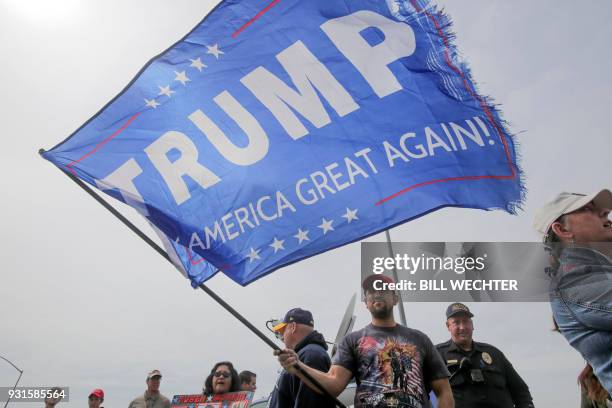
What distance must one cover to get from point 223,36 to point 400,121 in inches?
65.5

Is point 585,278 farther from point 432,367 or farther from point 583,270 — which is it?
point 432,367

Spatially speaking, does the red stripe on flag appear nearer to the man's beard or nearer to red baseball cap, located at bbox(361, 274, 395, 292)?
red baseball cap, located at bbox(361, 274, 395, 292)

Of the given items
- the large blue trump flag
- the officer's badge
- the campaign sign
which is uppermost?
the large blue trump flag

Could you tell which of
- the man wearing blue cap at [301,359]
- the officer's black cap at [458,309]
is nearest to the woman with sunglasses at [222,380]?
the man wearing blue cap at [301,359]

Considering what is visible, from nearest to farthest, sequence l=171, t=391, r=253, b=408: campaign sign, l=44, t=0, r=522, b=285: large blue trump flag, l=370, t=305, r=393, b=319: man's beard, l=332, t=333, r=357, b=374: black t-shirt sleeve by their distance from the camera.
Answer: l=332, t=333, r=357, b=374: black t-shirt sleeve
l=370, t=305, r=393, b=319: man's beard
l=44, t=0, r=522, b=285: large blue trump flag
l=171, t=391, r=253, b=408: campaign sign

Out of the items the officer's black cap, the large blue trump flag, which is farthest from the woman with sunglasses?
the officer's black cap

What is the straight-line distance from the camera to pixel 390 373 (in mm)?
2875

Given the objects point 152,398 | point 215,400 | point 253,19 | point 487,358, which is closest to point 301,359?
point 215,400

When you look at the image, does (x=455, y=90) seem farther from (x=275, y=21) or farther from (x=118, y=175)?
(x=118, y=175)

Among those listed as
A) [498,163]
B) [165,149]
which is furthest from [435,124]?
[165,149]

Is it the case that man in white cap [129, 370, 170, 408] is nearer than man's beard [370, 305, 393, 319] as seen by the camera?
No

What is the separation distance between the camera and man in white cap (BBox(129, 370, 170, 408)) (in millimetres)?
6328

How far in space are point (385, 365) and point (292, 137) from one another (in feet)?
6.28

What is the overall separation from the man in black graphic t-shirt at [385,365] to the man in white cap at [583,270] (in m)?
1.20
